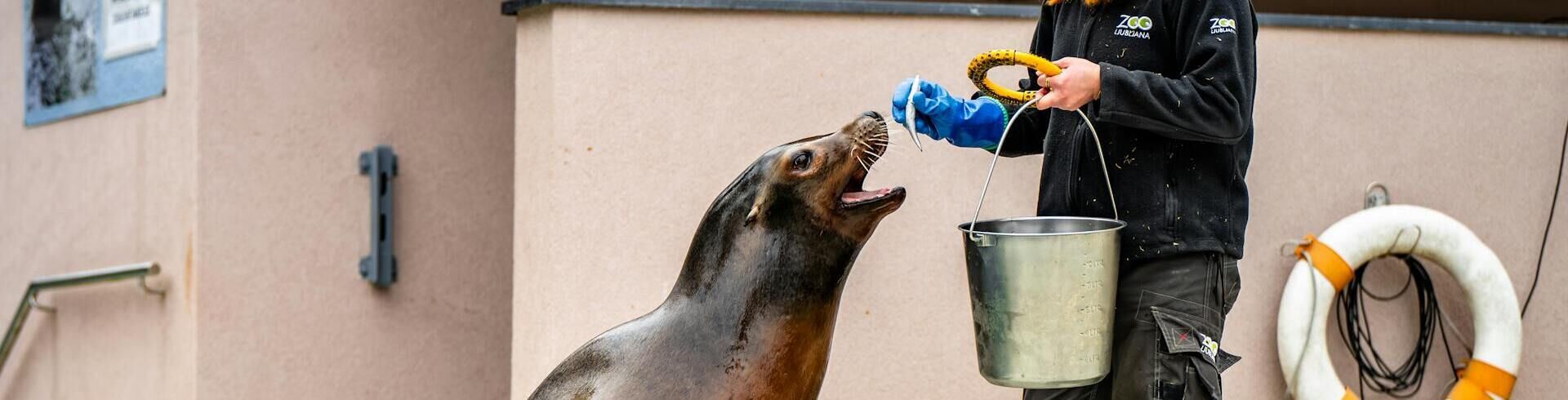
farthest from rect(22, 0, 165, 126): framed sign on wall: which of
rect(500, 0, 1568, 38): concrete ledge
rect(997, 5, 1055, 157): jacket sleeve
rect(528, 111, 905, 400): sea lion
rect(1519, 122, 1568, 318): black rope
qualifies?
rect(1519, 122, 1568, 318): black rope

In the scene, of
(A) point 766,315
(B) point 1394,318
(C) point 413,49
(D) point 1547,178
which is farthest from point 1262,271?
(C) point 413,49

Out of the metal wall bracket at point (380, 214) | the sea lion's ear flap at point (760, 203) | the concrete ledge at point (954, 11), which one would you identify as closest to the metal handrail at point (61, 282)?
the metal wall bracket at point (380, 214)

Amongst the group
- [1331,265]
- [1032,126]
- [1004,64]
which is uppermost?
[1004,64]

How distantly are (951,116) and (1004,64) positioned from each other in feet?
0.95

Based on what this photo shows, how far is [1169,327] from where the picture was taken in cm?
284

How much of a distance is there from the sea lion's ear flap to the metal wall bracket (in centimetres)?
276

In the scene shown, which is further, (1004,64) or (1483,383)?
(1483,383)

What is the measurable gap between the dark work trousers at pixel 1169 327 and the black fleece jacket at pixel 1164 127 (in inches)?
1.7

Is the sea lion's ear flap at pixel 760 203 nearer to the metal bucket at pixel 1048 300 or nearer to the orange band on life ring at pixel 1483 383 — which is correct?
the metal bucket at pixel 1048 300

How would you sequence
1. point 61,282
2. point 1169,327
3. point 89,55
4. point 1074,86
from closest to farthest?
point 1074,86 < point 1169,327 < point 61,282 < point 89,55

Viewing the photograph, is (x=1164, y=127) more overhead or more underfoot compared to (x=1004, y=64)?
more underfoot

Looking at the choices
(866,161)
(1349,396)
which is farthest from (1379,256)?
(866,161)

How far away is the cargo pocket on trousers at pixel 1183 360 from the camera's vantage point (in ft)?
9.29

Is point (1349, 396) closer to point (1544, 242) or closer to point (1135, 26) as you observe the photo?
point (1544, 242)
